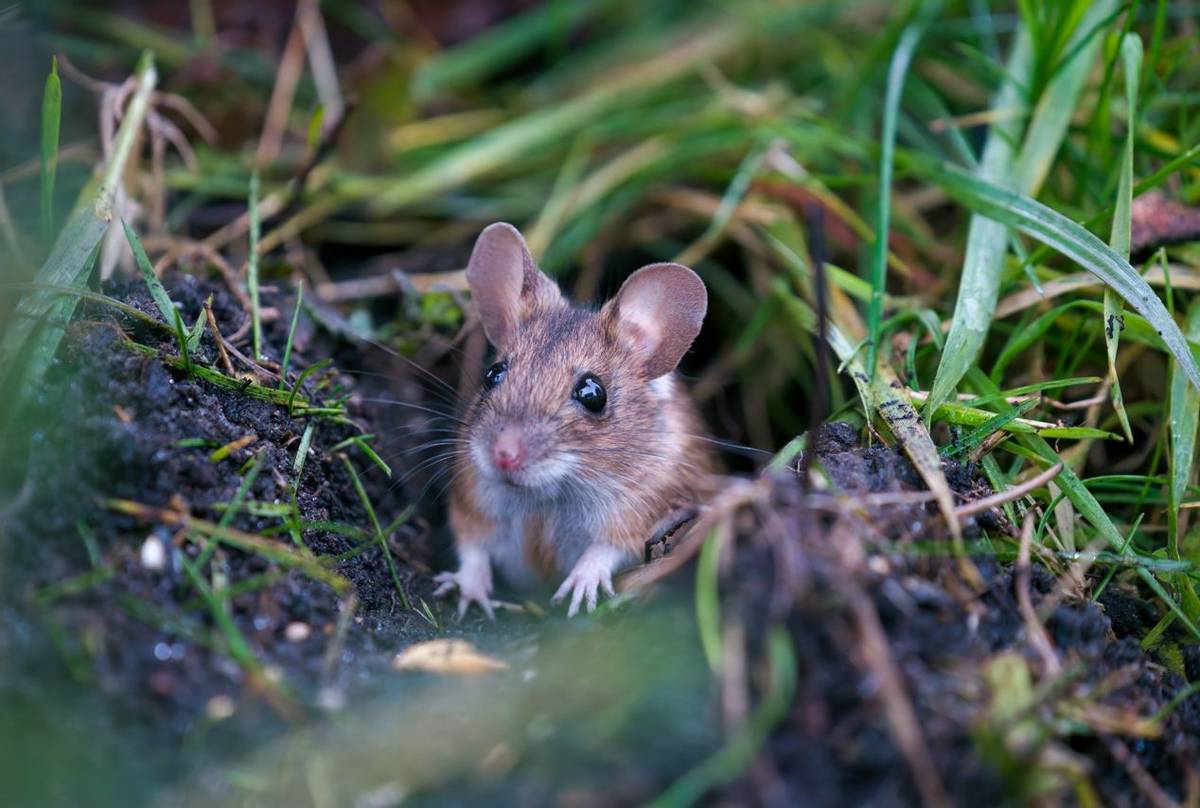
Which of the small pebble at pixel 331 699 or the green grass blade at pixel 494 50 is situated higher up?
the green grass blade at pixel 494 50

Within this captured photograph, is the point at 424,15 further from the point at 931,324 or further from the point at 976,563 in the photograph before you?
the point at 976,563

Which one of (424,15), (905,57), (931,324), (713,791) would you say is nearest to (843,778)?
(713,791)

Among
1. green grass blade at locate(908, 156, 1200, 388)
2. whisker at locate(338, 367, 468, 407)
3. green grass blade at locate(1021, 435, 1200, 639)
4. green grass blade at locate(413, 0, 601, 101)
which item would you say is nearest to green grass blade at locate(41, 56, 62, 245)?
whisker at locate(338, 367, 468, 407)

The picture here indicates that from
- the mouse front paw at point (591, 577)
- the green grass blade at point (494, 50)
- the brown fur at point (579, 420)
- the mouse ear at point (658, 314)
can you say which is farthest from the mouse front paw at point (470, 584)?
the green grass blade at point (494, 50)

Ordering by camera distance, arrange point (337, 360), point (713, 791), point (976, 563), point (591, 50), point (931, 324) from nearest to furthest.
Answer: point (713, 791), point (976, 563), point (931, 324), point (337, 360), point (591, 50)

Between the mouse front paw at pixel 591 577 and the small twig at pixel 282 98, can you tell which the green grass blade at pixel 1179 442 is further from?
the small twig at pixel 282 98

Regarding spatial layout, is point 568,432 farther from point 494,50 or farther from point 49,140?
point 494,50

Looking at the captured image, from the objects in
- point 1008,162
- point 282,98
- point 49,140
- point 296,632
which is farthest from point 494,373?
point 282,98
